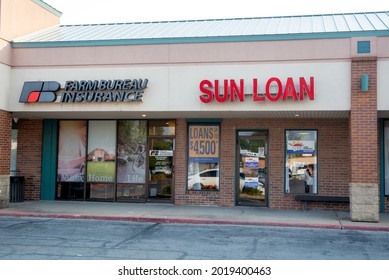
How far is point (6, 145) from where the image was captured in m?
15.2

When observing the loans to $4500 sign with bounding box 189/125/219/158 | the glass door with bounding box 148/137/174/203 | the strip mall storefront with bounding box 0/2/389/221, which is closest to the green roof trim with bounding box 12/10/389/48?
the strip mall storefront with bounding box 0/2/389/221

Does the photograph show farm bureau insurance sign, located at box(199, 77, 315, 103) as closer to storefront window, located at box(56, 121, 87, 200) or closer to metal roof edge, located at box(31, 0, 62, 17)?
storefront window, located at box(56, 121, 87, 200)

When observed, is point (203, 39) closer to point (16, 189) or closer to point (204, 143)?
point (204, 143)

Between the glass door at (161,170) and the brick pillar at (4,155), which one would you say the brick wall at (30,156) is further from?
the glass door at (161,170)

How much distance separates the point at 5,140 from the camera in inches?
599

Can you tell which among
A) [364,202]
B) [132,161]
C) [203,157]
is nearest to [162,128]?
[132,161]

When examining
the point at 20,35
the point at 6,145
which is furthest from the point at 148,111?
the point at 20,35

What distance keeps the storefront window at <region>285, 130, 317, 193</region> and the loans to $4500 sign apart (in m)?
2.51

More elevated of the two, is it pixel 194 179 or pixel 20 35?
pixel 20 35

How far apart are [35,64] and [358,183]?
11.2 metres

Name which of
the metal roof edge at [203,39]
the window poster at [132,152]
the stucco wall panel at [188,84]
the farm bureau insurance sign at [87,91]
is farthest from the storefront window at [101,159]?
the metal roof edge at [203,39]

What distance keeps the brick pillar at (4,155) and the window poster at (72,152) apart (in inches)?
94.9

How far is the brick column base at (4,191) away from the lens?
49.0 feet

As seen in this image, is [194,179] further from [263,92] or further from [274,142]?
[263,92]
